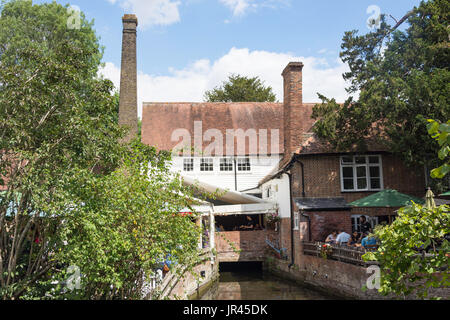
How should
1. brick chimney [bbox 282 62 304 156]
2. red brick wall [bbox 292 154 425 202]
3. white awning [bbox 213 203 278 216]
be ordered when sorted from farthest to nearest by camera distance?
white awning [bbox 213 203 278 216], brick chimney [bbox 282 62 304 156], red brick wall [bbox 292 154 425 202]

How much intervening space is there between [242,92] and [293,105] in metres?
17.8

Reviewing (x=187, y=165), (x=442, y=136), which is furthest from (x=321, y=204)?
(x=442, y=136)

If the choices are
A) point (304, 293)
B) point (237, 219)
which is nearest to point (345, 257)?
point (304, 293)

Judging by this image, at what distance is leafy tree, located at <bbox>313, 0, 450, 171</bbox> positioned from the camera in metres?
14.3

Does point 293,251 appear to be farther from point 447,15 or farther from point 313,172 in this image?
point 447,15

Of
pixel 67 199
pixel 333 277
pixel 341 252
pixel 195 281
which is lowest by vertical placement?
pixel 195 281

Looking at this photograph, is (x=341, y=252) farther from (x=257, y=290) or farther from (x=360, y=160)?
(x=360, y=160)

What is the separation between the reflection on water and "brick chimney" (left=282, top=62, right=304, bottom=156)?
21.6 feet

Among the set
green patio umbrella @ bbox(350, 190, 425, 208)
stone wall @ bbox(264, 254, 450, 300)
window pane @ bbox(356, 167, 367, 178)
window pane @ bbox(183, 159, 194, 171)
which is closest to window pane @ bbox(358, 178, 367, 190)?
window pane @ bbox(356, 167, 367, 178)

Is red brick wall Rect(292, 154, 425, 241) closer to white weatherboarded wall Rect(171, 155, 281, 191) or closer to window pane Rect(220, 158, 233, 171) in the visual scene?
white weatherboarded wall Rect(171, 155, 281, 191)

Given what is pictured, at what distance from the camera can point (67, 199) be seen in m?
6.79

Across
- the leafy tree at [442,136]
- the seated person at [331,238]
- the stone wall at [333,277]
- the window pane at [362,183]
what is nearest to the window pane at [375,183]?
the window pane at [362,183]

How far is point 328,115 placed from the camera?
57.1 ft

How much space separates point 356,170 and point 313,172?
228 centimetres
